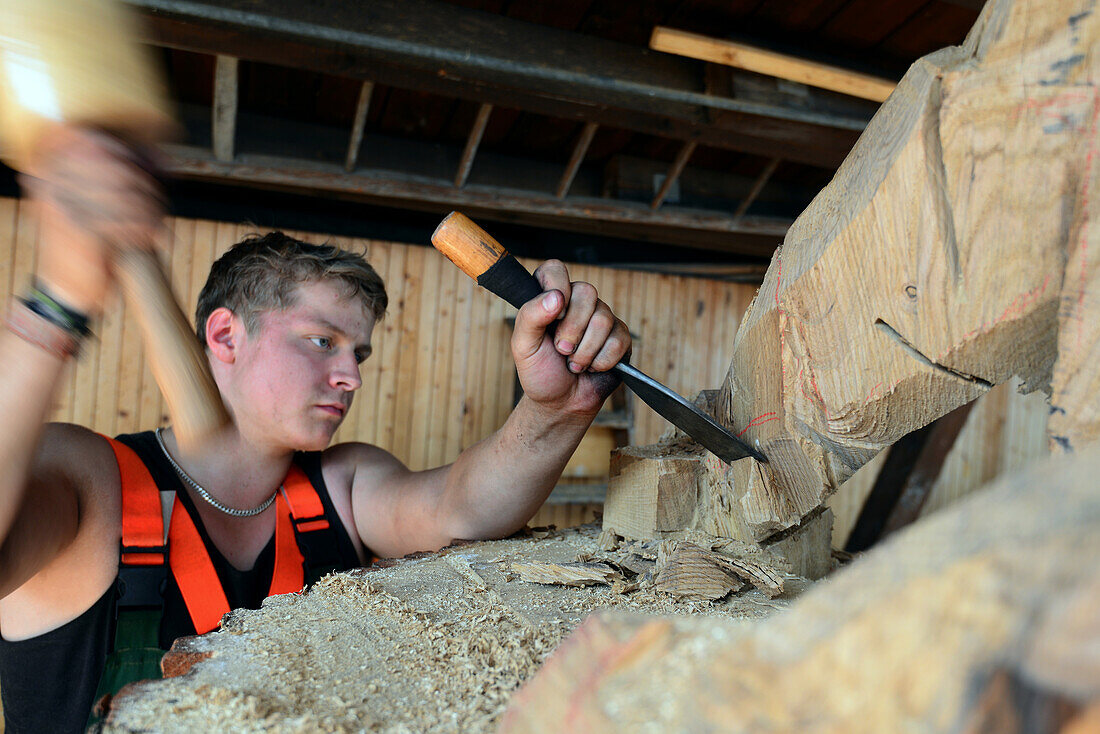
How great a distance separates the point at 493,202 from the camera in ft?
12.0

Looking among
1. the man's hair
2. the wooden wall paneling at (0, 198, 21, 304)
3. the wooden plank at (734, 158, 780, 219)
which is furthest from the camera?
the wooden plank at (734, 158, 780, 219)

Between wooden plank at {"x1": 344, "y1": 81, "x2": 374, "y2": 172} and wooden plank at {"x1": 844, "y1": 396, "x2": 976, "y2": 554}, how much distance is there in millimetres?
3184

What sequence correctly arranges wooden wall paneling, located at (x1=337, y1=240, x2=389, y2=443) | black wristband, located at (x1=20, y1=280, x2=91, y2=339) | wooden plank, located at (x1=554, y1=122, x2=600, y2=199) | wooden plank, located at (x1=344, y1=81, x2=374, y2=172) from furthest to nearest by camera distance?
wooden wall paneling, located at (x1=337, y1=240, x2=389, y2=443)
wooden plank, located at (x1=554, y1=122, x2=600, y2=199)
wooden plank, located at (x1=344, y1=81, x2=374, y2=172)
black wristband, located at (x1=20, y1=280, x2=91, y2=339)

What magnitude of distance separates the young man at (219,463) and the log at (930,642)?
1.03m

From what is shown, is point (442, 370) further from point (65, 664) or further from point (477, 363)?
point (65, 664)

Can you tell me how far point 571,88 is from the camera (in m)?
2.78

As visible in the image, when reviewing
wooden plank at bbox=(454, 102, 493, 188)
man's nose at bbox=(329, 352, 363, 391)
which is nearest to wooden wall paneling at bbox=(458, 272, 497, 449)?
wooden plank at bbox=(454, 102, 493, 188)

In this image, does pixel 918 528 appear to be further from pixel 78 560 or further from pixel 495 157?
pixel 495 157

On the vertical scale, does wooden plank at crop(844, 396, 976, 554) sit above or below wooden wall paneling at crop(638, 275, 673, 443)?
below

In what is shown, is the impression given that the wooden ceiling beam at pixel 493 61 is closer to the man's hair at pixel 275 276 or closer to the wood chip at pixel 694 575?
the man's hair at pixel 275 276

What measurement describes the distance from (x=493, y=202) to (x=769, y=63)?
150cm

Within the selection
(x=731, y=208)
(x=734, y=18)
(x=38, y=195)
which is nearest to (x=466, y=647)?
(x=38, y=195)

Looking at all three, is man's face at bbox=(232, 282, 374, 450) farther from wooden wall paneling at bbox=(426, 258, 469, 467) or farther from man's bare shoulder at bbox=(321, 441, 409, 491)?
wooden wall paneling at bbox=(426, 258, 469, 467)

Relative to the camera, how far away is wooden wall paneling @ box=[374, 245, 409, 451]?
4.27 metres
